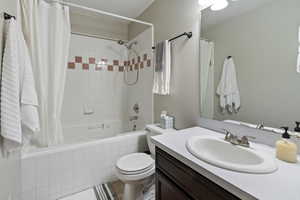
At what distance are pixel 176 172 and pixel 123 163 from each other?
2.19 feet

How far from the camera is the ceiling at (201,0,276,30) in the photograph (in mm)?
912

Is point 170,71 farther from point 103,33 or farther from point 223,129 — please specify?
point 103,33

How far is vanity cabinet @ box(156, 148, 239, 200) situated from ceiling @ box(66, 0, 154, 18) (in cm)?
203

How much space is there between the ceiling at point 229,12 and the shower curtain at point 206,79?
0.16 meters

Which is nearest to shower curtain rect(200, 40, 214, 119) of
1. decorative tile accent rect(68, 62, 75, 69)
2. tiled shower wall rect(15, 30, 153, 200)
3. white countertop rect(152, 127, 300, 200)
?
white countertop rect(152, 127, 300, 200)

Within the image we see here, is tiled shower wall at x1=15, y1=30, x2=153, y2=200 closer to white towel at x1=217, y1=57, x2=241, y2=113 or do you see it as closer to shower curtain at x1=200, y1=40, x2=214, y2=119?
shower curtain at x1=200, y1=40, x2=214, y2=119

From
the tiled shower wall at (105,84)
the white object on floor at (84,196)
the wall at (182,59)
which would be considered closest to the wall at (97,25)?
the tiled shower wall at (105,84)

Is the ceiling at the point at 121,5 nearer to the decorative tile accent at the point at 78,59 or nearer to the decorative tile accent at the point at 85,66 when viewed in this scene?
the decorative tile accent at the point at 78,59

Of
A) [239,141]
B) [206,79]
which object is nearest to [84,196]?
[239,141]

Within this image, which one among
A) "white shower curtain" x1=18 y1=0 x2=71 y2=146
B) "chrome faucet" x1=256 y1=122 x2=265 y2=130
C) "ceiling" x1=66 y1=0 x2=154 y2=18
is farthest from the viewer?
"ceiling" x1=66 y1=0 x2=154 y2=18

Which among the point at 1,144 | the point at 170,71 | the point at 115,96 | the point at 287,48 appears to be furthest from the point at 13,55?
the point at 115,96

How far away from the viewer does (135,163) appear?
50.8 inches

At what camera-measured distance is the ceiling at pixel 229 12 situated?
2.99 feet

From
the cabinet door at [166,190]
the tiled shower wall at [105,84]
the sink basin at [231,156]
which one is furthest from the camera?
the tiled shower wall at [105,84]
